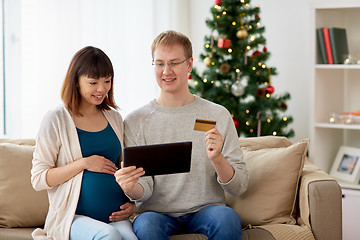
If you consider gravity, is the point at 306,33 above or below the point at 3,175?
above

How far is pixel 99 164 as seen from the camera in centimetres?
205

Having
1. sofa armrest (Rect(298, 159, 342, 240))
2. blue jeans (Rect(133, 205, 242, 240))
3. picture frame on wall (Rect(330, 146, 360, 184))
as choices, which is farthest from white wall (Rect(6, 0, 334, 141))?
sofa armrest (Rect(298, 159, 342, 240))

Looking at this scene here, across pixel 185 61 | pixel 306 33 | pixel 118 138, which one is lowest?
pixel 118 138

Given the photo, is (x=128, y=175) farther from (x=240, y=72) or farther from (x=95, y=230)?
(x=240, y=72)

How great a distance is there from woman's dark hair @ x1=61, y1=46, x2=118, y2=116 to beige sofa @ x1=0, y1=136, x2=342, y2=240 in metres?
0.55

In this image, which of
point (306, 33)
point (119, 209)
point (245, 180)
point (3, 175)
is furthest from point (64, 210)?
point (306, 33)

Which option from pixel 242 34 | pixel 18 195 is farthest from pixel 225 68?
pixel 18 195

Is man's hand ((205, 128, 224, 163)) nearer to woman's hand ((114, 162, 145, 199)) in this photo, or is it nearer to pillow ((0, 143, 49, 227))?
woman's hand ((114, 162, 145, 199))

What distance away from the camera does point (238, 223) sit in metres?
2.01

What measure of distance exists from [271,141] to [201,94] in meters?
1.14

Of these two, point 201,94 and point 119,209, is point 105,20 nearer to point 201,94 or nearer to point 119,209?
point 201,94

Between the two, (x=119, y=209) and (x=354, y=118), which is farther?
(x=354, y=118)

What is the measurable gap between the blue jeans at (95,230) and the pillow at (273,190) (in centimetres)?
62

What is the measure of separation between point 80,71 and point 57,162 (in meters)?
0.38
